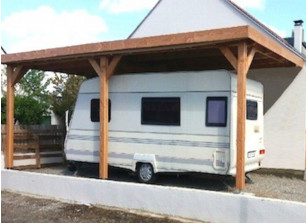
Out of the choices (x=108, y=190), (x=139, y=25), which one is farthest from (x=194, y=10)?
(x=108, y=190)

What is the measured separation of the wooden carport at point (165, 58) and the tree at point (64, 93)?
20.1 feet

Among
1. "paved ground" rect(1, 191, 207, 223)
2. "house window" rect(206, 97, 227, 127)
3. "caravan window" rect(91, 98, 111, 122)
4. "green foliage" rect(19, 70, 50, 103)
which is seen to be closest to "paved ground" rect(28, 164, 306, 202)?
"house window" rect(206, 97, 227, 127)

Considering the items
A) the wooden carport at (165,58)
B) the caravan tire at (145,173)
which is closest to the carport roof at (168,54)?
the wooden carport at (165,58)

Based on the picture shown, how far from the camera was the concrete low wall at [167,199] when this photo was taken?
6.79 m

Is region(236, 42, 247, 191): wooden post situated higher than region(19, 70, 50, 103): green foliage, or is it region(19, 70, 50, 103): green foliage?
region(19, 70, 50, 103): green foliage

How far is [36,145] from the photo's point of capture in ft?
43.0

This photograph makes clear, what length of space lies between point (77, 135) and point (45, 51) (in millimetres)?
2400

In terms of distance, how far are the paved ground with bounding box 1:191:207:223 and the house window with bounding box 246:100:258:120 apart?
3117mm

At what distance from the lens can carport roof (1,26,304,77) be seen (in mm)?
8016

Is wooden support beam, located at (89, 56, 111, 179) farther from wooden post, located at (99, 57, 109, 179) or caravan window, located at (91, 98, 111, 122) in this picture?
caravan window, located at (91, 98, 111, 122)

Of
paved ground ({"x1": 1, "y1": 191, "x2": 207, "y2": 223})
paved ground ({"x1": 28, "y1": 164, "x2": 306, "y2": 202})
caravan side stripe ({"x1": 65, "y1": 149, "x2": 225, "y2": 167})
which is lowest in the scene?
paved ground ({"x1": 1, "y1": 191, "x2": 207, "y2": 223})

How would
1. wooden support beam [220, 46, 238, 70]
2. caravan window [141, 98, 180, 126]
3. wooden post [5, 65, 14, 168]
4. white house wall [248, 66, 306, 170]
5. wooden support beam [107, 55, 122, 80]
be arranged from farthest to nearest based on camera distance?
wooden post [5, 65, 14, 168] → white house wall [248, 66, 306, 170] → wooden support beam [107, 55, 122, 80] → caravan window [141, 98, 180, 126] → wooden support beam [220, 46, 238, 70]

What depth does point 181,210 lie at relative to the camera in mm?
7750

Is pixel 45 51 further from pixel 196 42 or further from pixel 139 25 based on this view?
pixel 139 25
